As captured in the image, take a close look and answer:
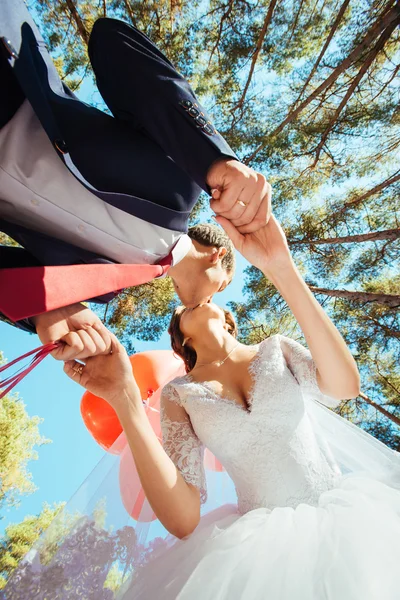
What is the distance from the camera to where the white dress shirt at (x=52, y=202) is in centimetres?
90

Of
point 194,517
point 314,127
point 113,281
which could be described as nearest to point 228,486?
point 194,517

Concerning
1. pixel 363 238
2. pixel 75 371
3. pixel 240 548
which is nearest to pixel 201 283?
pixel 75 371

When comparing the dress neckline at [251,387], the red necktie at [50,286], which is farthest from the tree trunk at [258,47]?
the red necktie at [50,286]

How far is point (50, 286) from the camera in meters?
0.86

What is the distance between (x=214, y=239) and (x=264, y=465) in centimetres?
A: 117

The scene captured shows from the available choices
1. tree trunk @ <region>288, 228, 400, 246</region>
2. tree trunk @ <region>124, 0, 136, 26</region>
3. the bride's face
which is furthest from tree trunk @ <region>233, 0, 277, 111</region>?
the bride's face

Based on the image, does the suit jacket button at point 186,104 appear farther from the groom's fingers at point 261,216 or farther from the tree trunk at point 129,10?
the tree trunk at point 129,10

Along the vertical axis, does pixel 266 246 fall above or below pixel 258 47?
below

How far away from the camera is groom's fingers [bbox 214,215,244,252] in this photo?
0.99 m

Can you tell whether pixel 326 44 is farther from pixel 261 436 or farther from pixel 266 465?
pixel 266 465

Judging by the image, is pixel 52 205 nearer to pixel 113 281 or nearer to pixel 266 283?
pixel 113 281

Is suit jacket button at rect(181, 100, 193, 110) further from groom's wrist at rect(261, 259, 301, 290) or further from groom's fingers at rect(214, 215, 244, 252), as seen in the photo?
groom's wrist at rect(261, 259, 301, 290)

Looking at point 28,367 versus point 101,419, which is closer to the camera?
point 28,367

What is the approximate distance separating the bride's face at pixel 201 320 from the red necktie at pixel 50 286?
1055 millimetres
